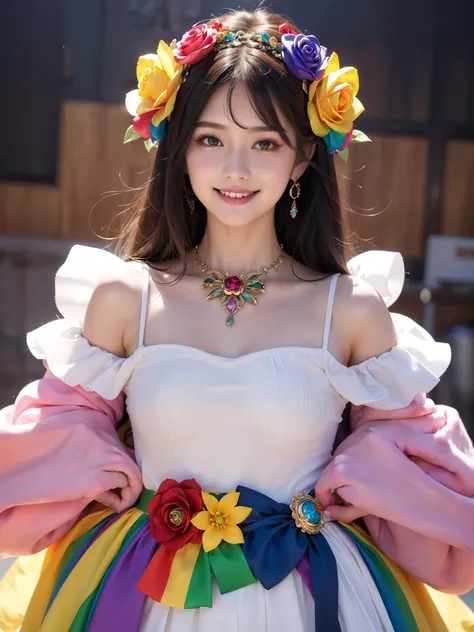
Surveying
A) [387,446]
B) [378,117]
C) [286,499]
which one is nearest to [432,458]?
[387,446]

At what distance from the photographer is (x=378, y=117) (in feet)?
15.5

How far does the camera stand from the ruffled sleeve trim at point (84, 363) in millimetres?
2027

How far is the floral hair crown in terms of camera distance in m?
2.05

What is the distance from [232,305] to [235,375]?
0.19m

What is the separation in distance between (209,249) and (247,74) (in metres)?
0.40

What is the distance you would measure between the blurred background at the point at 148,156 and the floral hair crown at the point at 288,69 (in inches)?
97.7

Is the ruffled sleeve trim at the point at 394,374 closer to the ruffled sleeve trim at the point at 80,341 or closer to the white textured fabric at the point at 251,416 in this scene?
the white textured fabric at the point at 251,416

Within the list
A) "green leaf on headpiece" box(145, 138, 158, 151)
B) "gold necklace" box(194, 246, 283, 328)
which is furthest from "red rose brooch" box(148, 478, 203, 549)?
"green leaf on headpiece" box(145, 138, 158, 151)

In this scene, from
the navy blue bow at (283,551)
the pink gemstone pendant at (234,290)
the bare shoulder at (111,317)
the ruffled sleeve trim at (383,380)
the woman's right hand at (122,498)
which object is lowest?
the navy blue bow at (283,551)

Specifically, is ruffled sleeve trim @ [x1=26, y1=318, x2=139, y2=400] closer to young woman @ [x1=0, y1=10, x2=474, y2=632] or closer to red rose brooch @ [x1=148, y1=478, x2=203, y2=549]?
young woman @ [x1=0, y1=10, x2=474, y2=632]

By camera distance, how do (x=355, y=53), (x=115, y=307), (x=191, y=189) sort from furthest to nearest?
(x=355, y=53)
(x=191, y=189)
(x=115, y=307)

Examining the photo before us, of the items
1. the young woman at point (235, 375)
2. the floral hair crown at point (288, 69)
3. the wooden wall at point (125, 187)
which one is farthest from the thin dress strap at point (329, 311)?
the wooden wall at point (125, 187)

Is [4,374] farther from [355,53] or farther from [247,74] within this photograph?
[247,74]

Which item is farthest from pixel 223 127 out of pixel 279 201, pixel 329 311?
pixel 329 311
